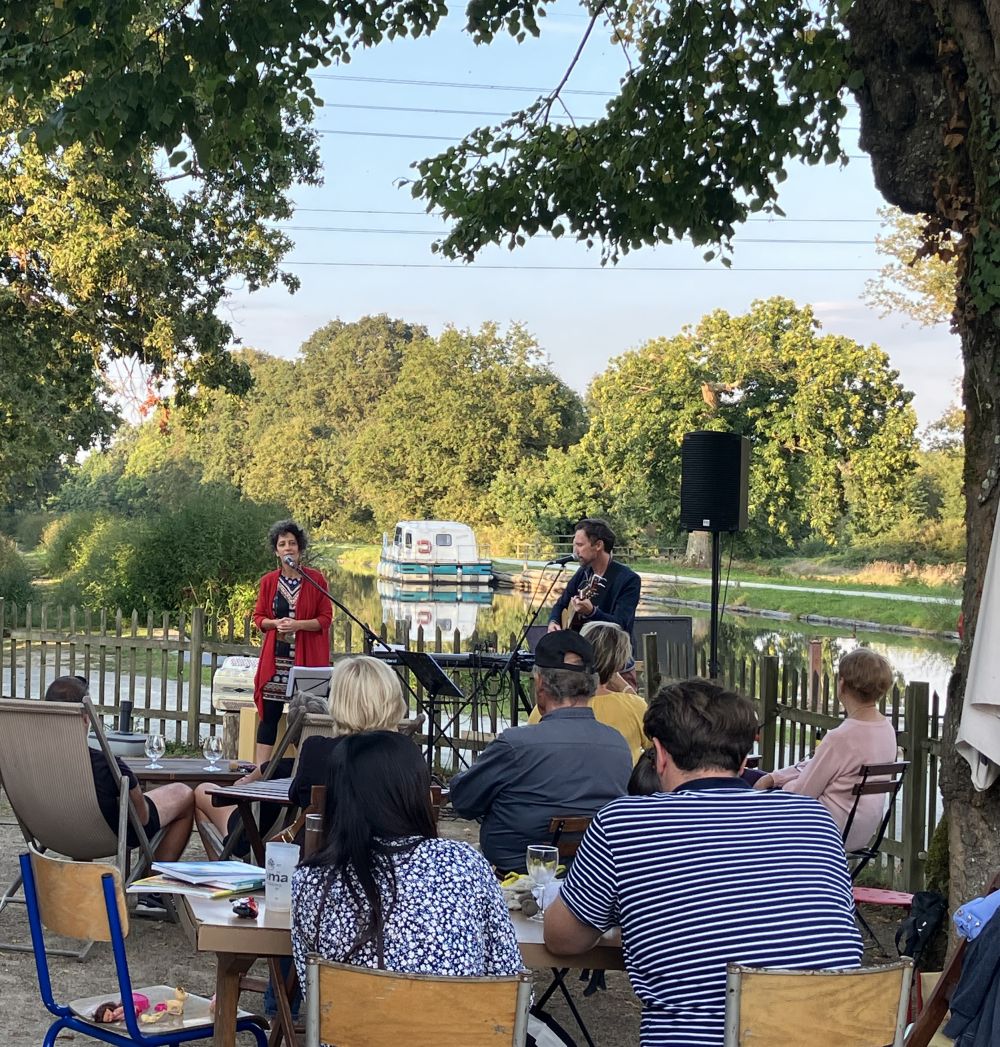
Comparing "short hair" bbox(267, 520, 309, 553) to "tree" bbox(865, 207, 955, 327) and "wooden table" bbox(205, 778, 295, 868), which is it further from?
"tree" bbox(865, 207, 955, 327)

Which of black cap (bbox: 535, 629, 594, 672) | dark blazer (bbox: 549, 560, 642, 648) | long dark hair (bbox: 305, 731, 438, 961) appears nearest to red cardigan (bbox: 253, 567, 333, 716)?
dark blazer (bbox: 549, 560, 642, 648)

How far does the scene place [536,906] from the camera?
349 cm

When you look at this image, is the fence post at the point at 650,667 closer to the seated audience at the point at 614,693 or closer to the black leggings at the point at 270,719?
the black leggings at the point at 270,719

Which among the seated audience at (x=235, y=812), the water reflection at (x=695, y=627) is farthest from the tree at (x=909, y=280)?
the seated audience at (x=235, y=812)

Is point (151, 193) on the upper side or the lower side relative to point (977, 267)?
upper

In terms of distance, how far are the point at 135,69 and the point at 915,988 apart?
513 centimetres

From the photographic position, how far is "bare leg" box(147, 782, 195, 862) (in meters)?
6.13

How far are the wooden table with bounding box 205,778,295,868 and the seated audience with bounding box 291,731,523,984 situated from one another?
8.01 ft

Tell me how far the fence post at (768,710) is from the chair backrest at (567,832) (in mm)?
4228

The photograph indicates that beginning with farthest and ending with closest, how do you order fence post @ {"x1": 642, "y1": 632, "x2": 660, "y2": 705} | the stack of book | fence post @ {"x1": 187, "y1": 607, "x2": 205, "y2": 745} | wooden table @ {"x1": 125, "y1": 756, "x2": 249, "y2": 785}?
fence post @ {"x1": 187, "y1": 607, "x2": 205, "y2": 745}
fence post @ {"x1": 642, "y1": 632, "x2": 660, "y2": 705}
wooden table @ {"x1": 125, "y1": 756, "x2": 249, "y2": 785}
the stack of book

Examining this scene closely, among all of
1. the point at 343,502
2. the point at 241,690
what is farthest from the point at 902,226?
the point at 343,502

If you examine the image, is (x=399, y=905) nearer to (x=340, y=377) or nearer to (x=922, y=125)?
(x=922, y=125)

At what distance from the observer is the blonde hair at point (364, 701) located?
3.80 m

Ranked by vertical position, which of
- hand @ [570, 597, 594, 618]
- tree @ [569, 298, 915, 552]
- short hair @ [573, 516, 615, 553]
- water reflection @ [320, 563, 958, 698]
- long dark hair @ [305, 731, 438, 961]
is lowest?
water reflection @ [320, 563, 958, 698]
